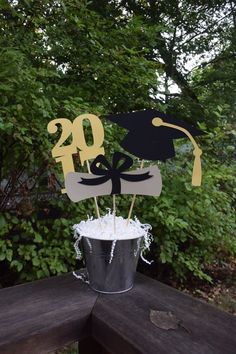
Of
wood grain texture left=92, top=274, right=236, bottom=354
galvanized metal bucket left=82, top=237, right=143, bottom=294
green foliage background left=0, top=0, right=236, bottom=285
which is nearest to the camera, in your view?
wood grain texture left=92, top=274, right=236, bottom=354

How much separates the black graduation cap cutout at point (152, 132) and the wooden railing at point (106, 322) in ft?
1.50

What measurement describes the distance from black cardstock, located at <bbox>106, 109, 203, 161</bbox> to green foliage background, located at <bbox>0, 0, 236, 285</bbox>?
309 mm

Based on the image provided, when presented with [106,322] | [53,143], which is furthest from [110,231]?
[53,143]

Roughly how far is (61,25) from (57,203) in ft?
5.13

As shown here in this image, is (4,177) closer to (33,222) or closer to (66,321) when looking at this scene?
(33,222)

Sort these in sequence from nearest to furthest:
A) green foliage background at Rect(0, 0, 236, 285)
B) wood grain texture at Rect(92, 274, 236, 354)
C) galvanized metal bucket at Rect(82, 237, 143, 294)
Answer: wood grain texture at Rect(92, 274, 236, 354) < galvanized metal bucket at Rect(82, 237, 143, 294) < green foliage background at Rect(0, 0, 236, 285)

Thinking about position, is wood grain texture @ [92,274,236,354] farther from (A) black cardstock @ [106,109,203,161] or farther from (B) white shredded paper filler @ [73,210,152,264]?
(A) black cardstock @ [106,109,203,161]

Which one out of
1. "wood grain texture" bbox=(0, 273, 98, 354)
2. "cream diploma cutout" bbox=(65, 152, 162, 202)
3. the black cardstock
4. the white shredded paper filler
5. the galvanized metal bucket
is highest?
the black cardstock

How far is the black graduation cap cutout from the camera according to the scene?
1.02m

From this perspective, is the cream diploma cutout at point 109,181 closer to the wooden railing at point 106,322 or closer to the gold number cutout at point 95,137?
the gold number cutout at point 95,137

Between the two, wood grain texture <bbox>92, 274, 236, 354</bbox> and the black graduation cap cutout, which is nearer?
wood grain texture <bbox>92, 274, 236, 354</bbox>

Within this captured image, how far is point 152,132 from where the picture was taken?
3.35 ft

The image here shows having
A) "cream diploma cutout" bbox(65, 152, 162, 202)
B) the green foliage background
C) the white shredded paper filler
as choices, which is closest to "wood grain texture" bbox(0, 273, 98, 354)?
the white shredded paper filler

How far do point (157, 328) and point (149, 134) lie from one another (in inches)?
22.3
